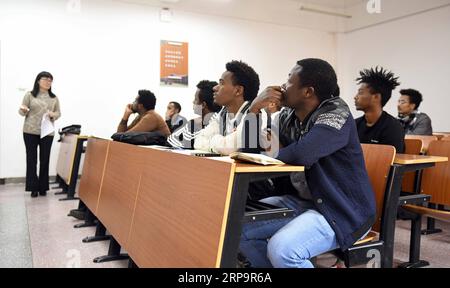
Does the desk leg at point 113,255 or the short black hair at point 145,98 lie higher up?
the short black hair at point 145,98

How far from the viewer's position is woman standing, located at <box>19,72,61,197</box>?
14.1 feet

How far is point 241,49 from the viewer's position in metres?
6.60

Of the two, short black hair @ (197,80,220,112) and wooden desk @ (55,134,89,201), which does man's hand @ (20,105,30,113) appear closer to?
wooden desk @ (55,134,89,201)

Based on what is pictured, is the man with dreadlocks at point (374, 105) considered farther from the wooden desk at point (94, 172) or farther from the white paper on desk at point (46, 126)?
the white paper on desk at point (46, 126)

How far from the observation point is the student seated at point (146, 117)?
362 cm

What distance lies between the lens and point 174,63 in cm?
603

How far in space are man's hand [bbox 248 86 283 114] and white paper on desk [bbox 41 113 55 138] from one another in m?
3.30

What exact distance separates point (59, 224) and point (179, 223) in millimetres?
2168

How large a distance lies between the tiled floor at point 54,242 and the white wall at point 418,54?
3215mm

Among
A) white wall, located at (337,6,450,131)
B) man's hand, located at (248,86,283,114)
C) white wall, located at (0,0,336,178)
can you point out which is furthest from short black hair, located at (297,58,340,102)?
white wall, located at (337,6,450,131)

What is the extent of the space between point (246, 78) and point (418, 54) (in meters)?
4.88

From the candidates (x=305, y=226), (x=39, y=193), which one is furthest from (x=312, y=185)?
(x=39, y=193)

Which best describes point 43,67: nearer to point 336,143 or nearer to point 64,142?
point 64,142

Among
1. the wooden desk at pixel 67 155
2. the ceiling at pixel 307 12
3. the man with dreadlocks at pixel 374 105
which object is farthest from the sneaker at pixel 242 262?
the ceiling at pixel 307 12
